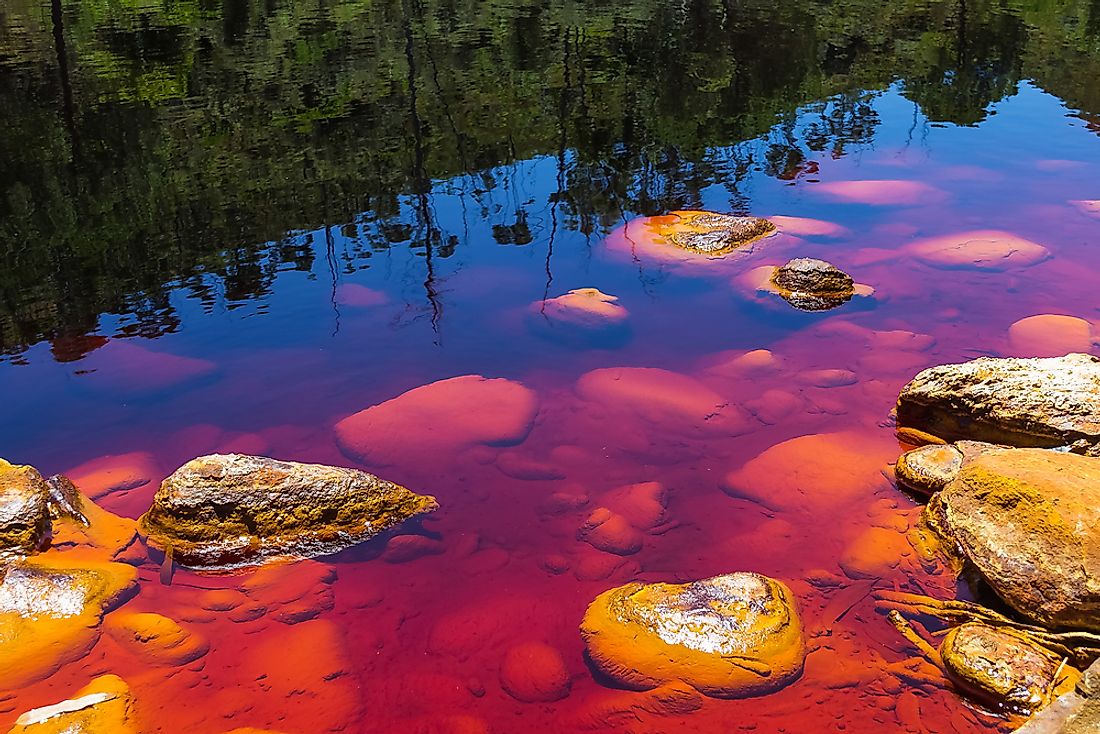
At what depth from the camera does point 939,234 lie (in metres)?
9.33

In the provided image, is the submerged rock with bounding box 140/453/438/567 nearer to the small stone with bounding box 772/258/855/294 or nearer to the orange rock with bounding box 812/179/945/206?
the small stone with bounding box 772/258/855/294

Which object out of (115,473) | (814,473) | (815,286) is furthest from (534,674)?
(815,286)

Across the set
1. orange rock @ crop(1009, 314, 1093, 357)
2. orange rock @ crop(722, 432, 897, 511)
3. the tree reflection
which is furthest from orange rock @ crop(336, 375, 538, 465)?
orange rock @ crop(1009, 314, 1093, 357)

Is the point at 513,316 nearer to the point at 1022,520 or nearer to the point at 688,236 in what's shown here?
the point at 688,236

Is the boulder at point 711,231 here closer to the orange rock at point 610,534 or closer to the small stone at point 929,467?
the small stone at point 929,467

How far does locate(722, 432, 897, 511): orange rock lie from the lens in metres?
5.04

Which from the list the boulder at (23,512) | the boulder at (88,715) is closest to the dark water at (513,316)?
the boulder at (88,715)

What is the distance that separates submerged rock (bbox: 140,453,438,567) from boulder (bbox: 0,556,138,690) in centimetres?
36

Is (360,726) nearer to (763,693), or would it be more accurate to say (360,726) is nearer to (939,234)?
(763,693)

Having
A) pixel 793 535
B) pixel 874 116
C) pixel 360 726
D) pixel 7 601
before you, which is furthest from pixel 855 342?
pixel 874 116

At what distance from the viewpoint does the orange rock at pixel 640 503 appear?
4.96 metres

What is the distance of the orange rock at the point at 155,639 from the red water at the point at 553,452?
69 mm

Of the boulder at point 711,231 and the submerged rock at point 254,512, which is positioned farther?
the boulder at point 711,231

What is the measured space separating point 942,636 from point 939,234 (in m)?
6.62
